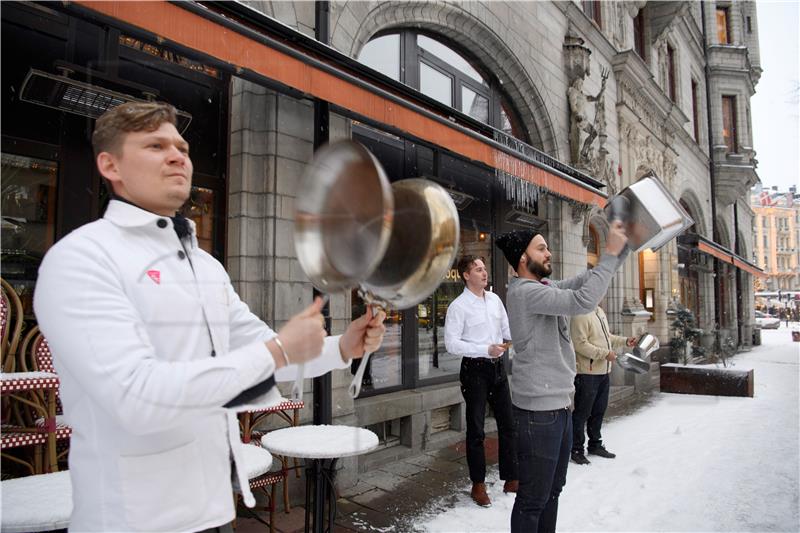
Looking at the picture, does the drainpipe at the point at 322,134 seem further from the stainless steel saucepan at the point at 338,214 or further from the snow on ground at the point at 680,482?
the stainless steel saucepan at the point at 338,214

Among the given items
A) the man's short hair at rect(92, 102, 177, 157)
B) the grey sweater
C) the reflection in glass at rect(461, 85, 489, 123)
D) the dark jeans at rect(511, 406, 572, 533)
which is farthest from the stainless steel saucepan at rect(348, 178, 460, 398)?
the reflection in glass at rect(461, 85, 489, 123)

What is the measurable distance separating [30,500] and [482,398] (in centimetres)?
328

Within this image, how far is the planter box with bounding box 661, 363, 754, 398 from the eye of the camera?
898 cm

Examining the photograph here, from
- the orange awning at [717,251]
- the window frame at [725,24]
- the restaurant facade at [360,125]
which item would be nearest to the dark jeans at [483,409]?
the restaurant facade at [360,125]

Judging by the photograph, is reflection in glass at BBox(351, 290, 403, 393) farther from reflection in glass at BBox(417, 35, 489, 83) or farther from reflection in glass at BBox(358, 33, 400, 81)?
reflection in glass at BBox(417, 35, 489, 83)

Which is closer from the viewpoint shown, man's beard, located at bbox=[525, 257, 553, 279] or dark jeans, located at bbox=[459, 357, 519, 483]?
man's beard, located at bbox=[525, 257, 553, 279]

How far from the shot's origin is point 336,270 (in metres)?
1.05

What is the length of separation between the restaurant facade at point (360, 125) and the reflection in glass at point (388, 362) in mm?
23

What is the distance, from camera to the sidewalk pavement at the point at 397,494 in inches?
147

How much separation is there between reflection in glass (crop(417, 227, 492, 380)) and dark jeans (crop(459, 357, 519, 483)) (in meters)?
1.97

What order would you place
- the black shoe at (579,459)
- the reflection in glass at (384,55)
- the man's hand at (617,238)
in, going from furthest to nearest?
1. the reflection in glass at (384,55)
2. the black shoe at (579,459)
3. the man's hand at (617,238)

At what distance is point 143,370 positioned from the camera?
0.97 meters

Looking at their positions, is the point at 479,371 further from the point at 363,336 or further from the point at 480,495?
the point at 363,336

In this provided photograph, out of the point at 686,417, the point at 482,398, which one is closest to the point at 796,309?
the point at 686,417
